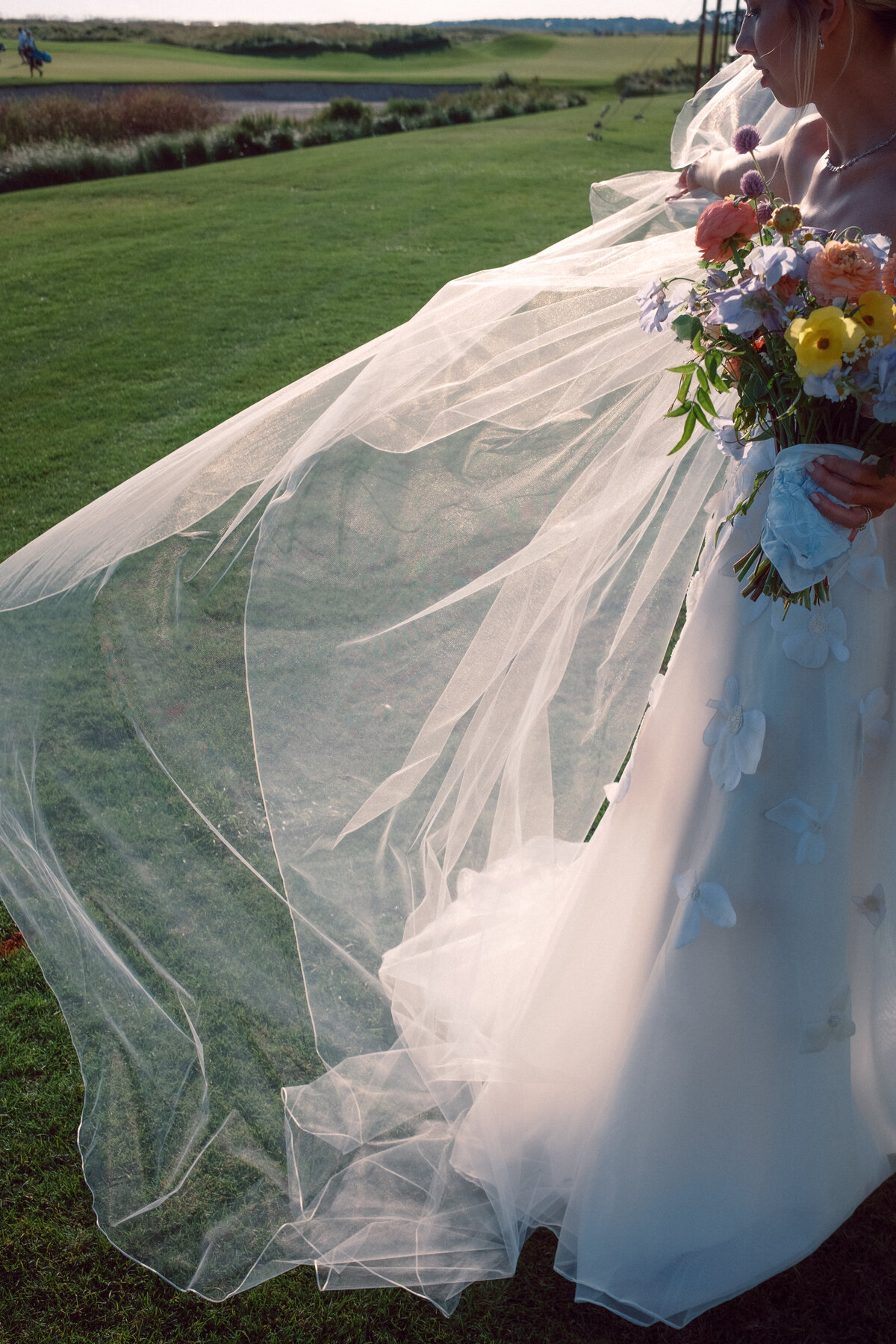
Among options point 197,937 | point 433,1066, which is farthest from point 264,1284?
point 197,937

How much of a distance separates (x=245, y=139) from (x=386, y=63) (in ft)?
117

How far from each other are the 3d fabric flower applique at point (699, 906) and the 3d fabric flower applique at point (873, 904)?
32cm

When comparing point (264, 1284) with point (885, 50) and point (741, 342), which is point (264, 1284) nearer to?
point (741, 342)

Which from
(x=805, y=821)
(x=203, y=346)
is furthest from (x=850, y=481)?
(x=203, y=346)

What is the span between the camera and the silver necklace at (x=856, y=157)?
172cm

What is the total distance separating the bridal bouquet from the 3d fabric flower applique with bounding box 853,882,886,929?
0.70m

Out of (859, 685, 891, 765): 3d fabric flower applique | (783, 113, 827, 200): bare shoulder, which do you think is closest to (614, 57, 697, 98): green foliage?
(783, 113, 827, 200): bare shoulder

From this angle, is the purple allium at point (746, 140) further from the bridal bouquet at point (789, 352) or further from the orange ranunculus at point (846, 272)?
the orange ranunculus at point (846, 272)

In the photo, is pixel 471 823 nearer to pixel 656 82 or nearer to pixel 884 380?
pixel 884 380

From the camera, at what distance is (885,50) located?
1655mm

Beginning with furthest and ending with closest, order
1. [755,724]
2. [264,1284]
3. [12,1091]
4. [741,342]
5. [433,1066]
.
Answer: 1. [12,1091]
2. [433,1066]
3. [264,1284]
4. [755,724]
5. [741,342]

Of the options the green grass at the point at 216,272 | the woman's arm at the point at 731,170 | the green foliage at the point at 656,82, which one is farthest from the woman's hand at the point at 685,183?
the green foliage at the point at 656,82

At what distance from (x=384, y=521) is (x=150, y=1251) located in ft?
5.61

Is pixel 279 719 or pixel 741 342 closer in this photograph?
pixel 741 342
